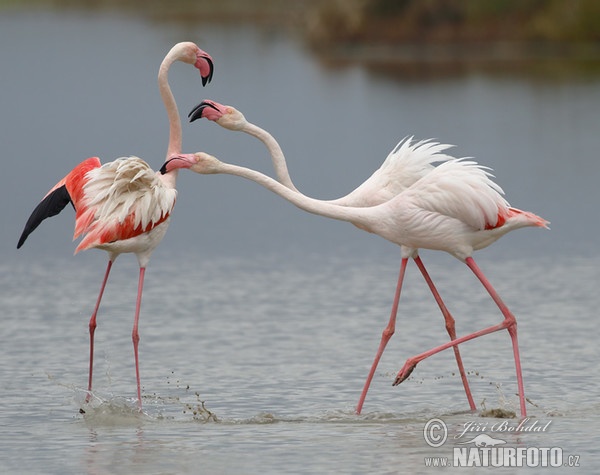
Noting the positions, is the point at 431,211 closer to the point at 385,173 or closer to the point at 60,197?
the point at 385,173

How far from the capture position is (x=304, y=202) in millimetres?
8109

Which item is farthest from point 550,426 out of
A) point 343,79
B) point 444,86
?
point 343,79

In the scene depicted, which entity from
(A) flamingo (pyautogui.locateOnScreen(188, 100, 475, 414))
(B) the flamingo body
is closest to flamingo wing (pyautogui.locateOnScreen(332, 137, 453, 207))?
(A) flamingo (pyautogui.locateOnScreen(188, 100, 475, 414))

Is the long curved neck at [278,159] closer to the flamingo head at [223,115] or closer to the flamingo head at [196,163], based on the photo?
A: the flamingo head at [223,115]

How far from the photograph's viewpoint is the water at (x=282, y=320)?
7.70 m

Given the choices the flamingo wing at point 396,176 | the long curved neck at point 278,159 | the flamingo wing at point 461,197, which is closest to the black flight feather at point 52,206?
the long curved neck at point 278,159

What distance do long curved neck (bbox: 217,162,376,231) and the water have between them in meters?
1.14

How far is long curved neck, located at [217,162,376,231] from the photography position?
8.04 meters

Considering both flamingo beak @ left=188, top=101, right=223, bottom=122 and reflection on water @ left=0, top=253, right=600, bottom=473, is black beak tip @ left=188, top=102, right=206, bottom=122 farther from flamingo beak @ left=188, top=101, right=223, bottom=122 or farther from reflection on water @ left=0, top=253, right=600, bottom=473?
reflection on water @ left=0, top=253, right=600, bottom=473

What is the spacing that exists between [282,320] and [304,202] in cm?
329

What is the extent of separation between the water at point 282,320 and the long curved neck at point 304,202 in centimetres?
114

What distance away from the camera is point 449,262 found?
1395 cm

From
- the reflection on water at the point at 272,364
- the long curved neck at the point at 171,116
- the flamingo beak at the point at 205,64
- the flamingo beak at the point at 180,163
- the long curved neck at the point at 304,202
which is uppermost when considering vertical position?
the flamingo beak at the point at 205,64

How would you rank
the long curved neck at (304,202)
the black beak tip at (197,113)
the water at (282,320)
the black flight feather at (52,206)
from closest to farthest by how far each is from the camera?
the water at (282,320), the long curved neck at (304,202), the black beak tip at (197,113), the black flight feather at (52,206)
